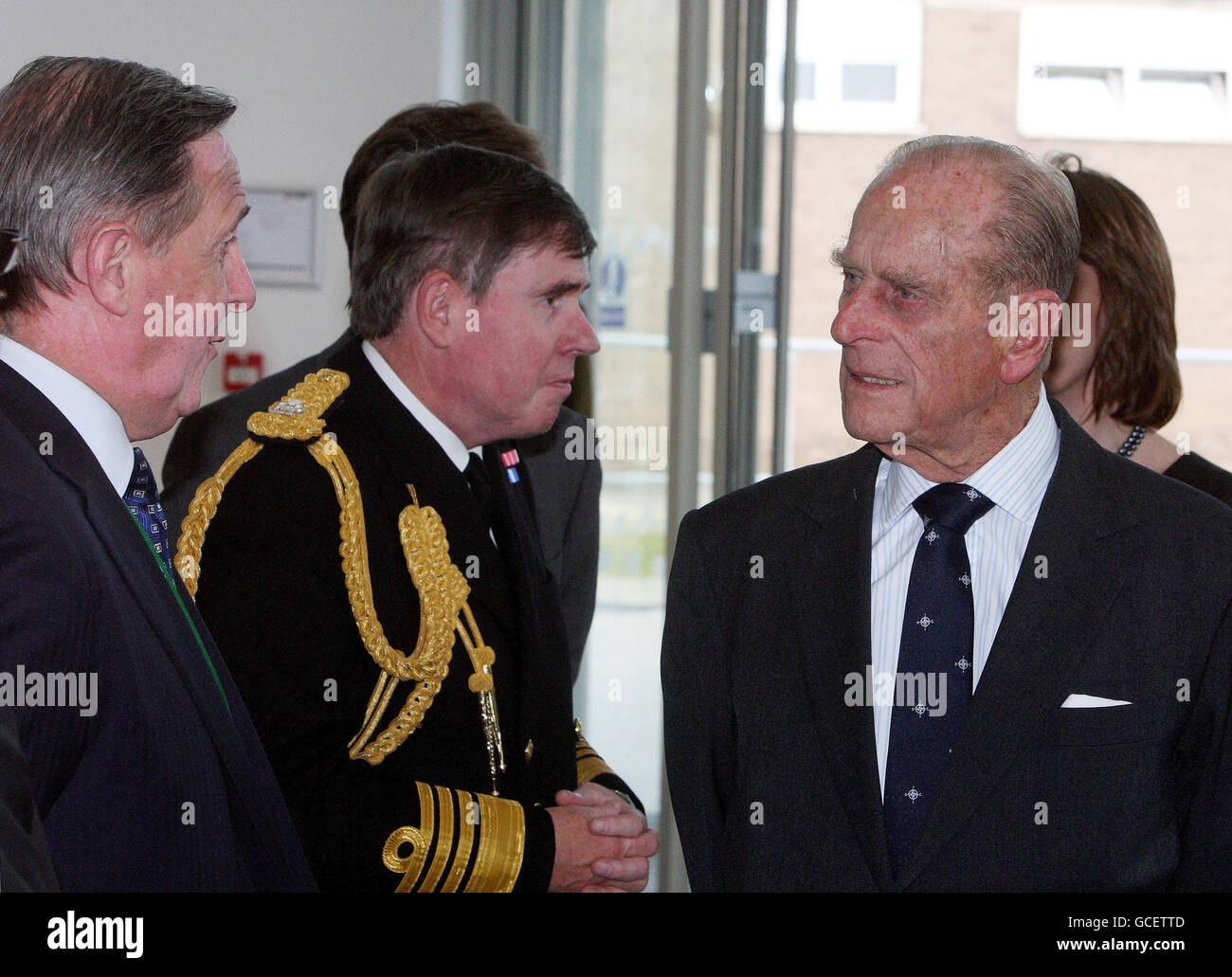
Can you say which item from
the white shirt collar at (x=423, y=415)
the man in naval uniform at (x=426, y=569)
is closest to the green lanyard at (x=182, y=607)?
the man in naval uniform at (x=426, y=569)

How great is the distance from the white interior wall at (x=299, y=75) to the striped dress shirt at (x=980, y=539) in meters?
2.76

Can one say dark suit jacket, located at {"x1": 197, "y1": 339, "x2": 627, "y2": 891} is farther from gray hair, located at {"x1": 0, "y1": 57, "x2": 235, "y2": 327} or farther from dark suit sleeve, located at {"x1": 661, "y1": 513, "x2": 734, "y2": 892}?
gray hair, located at {"x1": 0, "y1": 57, "x2": 235, "y2": 327}

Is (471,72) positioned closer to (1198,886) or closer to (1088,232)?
(1088,232)

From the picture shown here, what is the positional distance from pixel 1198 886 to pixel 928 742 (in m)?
0.30

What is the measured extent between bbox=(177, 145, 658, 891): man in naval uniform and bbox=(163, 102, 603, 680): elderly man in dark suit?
275mm

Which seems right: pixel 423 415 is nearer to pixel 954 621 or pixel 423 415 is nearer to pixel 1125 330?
pixel 954 621

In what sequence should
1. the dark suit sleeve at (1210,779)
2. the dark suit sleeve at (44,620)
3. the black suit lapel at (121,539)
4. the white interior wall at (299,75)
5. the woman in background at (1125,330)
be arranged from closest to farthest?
1. the dark suit sleeve at (44,620)
2. the black suit lapel at (121,539)
3. the dark suit sleeve at (1210,779)
4. the woman in background at (1125,330)
5. the white interior wall at (299,75)

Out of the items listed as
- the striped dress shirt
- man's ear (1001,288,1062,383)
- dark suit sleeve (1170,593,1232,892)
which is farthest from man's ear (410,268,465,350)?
dark suit sleeve (1170,593,1232,892)

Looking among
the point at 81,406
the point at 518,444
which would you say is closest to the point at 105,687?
the point at 81,406

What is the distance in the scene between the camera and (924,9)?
308 centimetres

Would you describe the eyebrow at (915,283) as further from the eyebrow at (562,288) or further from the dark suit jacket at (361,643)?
the dark suit jacket at (361,643)

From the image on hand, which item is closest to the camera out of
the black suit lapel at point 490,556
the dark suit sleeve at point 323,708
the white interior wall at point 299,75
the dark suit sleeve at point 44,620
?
the dark suit sleeve at point 44,620

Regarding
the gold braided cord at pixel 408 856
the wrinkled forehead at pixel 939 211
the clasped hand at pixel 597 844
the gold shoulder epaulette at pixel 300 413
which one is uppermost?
the wrinkled forehead at pixel 939 211

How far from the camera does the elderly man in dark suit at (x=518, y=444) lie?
6.88 ft
